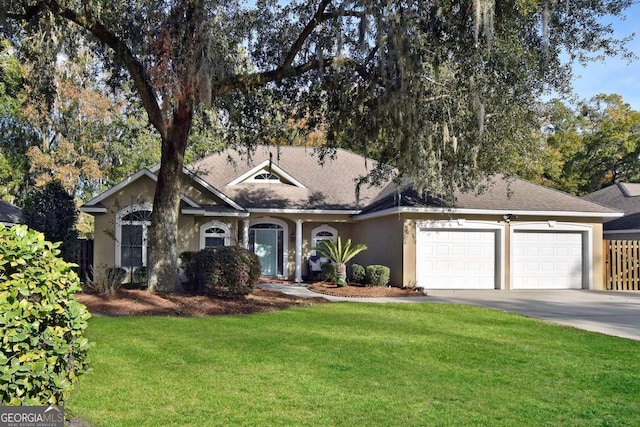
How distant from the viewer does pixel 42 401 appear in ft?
10.8

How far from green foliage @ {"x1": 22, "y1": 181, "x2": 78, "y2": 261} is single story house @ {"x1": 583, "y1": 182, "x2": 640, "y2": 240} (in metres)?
18.3

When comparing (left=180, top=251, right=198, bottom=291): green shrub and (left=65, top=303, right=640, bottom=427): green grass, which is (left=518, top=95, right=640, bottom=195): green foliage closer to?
(left=180, top=251, right=198, bottom=291): green shrub

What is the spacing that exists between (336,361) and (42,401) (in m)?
4.51

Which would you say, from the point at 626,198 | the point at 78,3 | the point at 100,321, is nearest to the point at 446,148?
the point at 100,321

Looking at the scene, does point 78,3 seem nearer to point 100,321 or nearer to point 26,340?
point 100,321

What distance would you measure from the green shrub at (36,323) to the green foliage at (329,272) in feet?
51.5

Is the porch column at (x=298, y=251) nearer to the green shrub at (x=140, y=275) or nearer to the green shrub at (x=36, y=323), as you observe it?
the green shrub at (x=140, y=275)

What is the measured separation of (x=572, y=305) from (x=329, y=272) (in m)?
8.31

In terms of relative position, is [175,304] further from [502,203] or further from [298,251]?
[502,203]

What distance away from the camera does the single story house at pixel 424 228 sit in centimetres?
1830

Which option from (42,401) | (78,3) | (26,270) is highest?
(78,3)

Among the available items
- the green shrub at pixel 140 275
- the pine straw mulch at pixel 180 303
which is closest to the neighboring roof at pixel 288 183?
the green shrub at pixel 140 275

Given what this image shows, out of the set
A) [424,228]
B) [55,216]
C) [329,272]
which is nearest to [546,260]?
[424,228]

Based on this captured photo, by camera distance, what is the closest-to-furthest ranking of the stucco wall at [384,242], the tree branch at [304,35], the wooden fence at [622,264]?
the tree branch at [304,35]
the stucco wall at [384,242]
the wooden fence at [622,264]
